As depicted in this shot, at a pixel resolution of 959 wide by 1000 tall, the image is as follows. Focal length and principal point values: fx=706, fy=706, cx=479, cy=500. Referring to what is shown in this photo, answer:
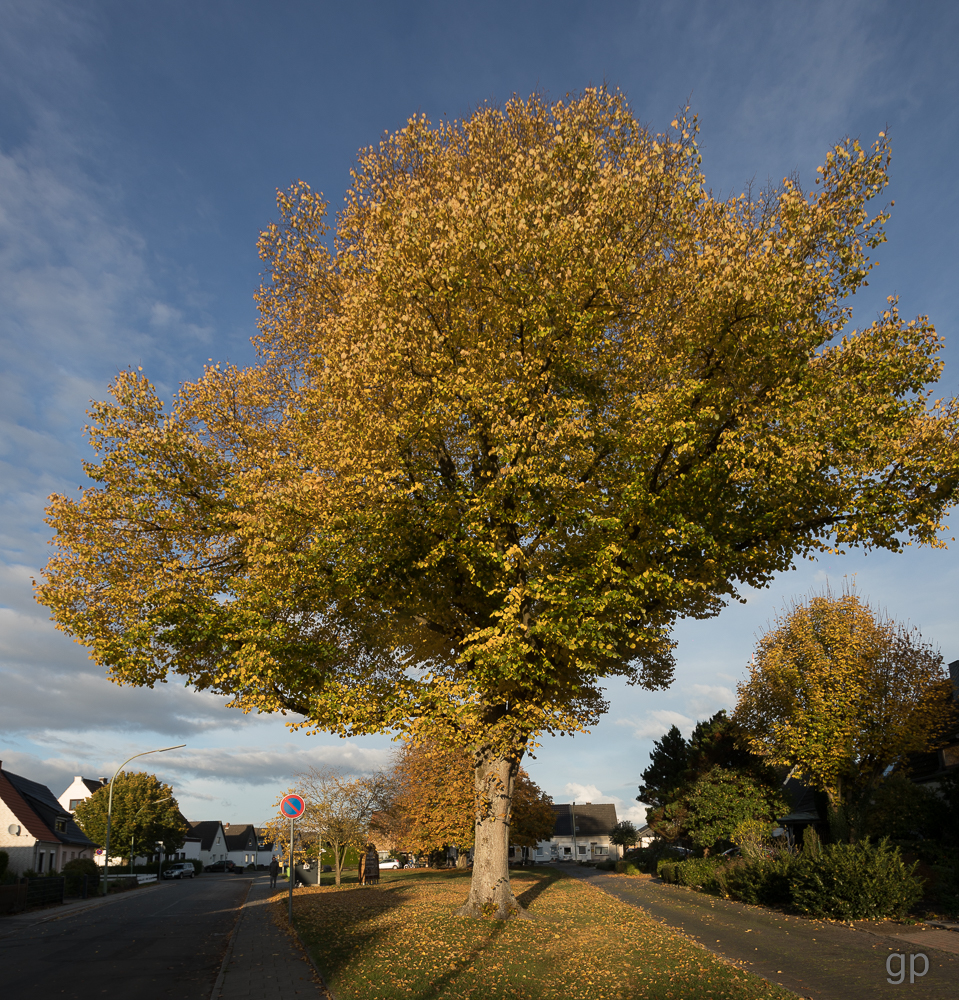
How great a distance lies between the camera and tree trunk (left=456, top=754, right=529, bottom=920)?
15345mm

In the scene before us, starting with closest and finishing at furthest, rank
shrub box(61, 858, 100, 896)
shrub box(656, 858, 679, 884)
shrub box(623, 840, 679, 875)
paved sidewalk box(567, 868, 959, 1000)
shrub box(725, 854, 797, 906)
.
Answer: paved sidewalk box(567, 868, 959, 1000) → shrub box(725, 854, 797, 906) → shrub box(656, 858, 679, 884) → shrub box(61, 858, 100, 896) → shrub box(623, 840, 679, 875)

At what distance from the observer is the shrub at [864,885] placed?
50.6ft

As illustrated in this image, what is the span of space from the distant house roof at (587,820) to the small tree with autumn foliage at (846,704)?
2720 inches

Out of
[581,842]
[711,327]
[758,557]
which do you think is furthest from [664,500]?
[581,842]

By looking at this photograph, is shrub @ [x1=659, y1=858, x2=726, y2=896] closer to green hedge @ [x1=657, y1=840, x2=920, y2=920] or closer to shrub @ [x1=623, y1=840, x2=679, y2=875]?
green hedge @ [x1=657, y1=840, x2=920, y2=920]

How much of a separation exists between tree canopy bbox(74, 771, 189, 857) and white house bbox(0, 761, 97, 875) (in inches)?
403

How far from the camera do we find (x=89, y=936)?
61.5 ft

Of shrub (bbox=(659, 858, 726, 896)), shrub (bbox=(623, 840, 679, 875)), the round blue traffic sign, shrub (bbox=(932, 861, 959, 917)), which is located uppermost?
the round blue traffic sign

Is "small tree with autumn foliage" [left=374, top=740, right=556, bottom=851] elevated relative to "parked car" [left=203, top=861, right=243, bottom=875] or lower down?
elevated

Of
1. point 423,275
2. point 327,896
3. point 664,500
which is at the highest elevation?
point 423,275

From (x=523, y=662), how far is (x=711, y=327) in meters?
6.82

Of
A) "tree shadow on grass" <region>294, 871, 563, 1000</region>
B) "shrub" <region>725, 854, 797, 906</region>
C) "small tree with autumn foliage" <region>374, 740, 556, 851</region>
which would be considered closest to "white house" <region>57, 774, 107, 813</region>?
"small tree with autumn foliage" <region>374, 740, 556, 851</region>

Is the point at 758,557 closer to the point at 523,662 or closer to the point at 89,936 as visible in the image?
the point at 523,662

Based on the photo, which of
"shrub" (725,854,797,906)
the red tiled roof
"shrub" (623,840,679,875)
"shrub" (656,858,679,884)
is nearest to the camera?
"shrub" (725,854,797,906)
